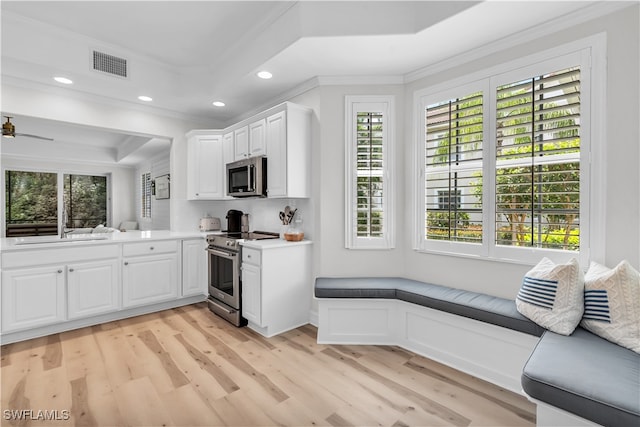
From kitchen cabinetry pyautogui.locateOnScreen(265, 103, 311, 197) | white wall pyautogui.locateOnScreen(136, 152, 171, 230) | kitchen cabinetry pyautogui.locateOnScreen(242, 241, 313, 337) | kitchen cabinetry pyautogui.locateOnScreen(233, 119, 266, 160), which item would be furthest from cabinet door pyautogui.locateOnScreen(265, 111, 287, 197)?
white wall pyautogui.locateOnScreen(136, 152, 171, 230)

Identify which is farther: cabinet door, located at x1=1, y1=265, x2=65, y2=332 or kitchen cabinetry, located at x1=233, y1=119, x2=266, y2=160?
kitchen cabinetry, located at x1=233, y1=119, x2=266, y2=160

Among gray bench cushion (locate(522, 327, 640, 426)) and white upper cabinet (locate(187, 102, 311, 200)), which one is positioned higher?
white upper cabinet (locate(187, 102, 311, 200))

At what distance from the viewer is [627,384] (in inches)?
51.4

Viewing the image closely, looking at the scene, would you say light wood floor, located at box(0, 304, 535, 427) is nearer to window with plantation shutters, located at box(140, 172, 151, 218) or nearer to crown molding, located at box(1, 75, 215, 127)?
crown molding, located at box(1, 75, 215, 127)

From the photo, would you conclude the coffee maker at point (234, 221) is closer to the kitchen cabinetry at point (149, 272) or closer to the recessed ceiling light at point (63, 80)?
the kitchen cabinetry at point (149, 272)

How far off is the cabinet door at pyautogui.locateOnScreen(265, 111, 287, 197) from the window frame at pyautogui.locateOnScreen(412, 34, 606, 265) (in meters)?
1.41

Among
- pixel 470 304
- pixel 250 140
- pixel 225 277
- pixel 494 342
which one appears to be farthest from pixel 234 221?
pixel 494 342

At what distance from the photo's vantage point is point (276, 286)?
3.03m

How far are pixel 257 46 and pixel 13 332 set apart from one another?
343 cm

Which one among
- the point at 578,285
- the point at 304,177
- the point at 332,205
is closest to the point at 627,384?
the point at 578,285

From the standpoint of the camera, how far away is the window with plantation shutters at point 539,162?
2.13 m

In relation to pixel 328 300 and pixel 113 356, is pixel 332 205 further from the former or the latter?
pixel 113 356

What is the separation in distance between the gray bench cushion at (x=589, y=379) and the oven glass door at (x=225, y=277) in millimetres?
2564

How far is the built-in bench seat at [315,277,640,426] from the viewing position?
1.30 metres
